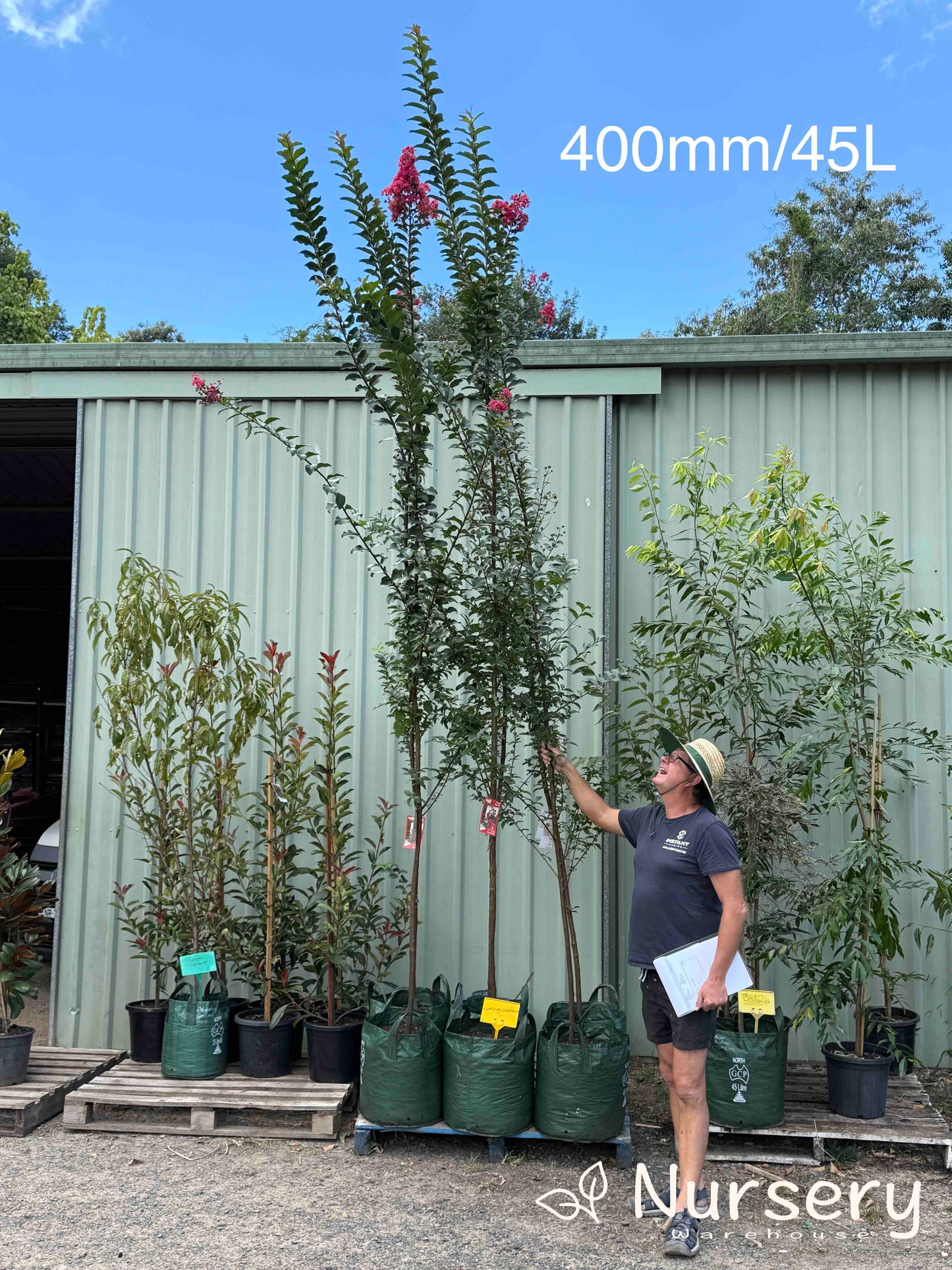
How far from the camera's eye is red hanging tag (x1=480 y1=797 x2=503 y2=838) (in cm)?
409

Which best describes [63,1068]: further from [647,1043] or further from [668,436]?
[668,436]

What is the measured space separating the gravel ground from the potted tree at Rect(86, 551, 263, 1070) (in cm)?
71

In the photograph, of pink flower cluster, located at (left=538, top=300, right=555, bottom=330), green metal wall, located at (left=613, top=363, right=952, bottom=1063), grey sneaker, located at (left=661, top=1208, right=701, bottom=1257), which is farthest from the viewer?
green metal wall, located at (left=613, top=363, right=952, bottom=1063)

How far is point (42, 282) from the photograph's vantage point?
26547 mm

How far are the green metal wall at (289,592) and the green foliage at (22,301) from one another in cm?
1958

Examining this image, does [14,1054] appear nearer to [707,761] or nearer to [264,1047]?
[264,1047]

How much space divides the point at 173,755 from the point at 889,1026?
3.50m

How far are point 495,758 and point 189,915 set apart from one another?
1.79m

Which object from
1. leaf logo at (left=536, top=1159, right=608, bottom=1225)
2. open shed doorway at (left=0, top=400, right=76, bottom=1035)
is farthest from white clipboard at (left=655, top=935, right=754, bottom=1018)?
open shed doorway at (left=0, top=400, right=76, bottom=1035)

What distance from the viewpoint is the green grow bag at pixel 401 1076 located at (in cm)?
415

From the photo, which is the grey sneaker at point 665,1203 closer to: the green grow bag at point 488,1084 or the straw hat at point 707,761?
the green grow bag at point 488,1084

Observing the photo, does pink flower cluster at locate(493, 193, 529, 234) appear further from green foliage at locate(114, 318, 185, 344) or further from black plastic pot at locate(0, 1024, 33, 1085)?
green foliage at locate(114, 318, 185, 344)

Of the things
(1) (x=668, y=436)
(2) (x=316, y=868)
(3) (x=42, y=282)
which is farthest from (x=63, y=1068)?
(3) (x=42, y=282)

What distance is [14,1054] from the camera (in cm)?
472
